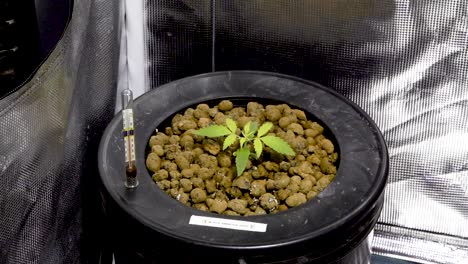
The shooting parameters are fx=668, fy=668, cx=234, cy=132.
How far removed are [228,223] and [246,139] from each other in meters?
0.22

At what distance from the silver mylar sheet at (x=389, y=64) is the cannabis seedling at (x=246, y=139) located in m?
0.34

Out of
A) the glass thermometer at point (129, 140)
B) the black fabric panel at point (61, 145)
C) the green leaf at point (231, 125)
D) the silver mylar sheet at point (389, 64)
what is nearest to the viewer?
the black fabric panel at point (61, 145)

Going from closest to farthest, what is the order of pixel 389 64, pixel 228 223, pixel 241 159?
pixel 228 223 < pixel 241 159 < pixel 389 64

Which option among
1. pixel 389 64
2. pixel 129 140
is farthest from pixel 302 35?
pixel 129 140

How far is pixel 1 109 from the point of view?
3.27ft

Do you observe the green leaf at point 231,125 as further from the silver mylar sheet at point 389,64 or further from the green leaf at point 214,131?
the silver mylar sheet at point 389,64

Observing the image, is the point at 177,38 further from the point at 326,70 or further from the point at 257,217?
the point at 257,217

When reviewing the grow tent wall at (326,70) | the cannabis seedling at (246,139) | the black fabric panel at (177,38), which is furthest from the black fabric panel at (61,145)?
the cannabis seedling at (246,139)

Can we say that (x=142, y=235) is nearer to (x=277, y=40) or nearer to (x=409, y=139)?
(x=277, y=40)

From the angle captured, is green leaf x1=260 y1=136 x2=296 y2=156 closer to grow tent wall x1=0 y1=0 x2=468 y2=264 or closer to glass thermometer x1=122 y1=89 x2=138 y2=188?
glass thermometer x1=122 y1=89 x2=138 y2=188

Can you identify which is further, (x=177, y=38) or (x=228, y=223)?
(x=177, y=38)

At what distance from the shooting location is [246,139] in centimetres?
127

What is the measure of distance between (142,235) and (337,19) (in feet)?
2.31

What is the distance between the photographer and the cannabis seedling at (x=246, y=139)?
123cm
